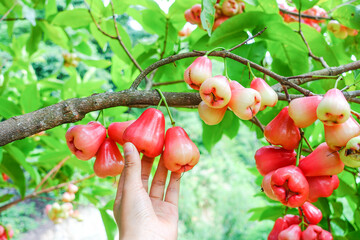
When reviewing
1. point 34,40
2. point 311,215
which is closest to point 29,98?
point 34,40

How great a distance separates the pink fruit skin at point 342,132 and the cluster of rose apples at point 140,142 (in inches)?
10.8

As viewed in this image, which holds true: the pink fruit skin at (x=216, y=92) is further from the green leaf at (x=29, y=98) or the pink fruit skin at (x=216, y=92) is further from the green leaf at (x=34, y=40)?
the green leaf at (x=34, y=40)

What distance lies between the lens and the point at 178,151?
2.32 feet

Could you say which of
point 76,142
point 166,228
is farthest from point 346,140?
point 76,142

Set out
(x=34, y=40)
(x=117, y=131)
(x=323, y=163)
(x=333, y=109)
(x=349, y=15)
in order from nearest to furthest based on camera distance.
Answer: (x=333, y=109) < (x=323, y=163) < (x=117, y=131) < (x=349, y=15) < (x=34, y=40)

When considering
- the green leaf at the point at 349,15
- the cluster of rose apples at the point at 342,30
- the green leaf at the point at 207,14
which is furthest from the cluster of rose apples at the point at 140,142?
the cluster of rose apples at the point at 342,30

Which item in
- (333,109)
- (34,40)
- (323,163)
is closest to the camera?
(333,109)

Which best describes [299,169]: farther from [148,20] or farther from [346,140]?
[148,20]

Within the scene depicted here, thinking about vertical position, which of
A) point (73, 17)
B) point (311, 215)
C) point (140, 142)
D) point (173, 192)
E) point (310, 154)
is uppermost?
point (73, 17)

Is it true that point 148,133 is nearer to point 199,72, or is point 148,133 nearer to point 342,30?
point 199,72

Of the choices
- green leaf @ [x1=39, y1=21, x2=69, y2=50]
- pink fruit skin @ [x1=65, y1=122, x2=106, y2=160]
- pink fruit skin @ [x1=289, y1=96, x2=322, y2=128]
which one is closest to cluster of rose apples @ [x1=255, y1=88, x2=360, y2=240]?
pink fruit skin @ [x1=289, y1=96, x2=322, y2=128]

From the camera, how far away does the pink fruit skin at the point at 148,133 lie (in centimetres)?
71

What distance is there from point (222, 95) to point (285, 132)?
177mm

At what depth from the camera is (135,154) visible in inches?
26.9
